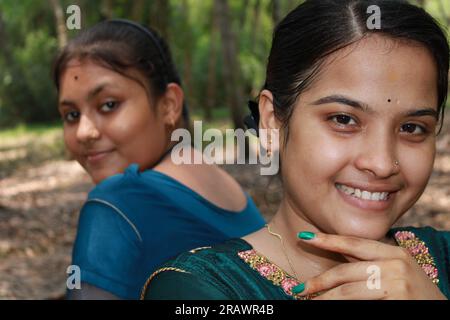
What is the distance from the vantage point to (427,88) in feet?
5.09

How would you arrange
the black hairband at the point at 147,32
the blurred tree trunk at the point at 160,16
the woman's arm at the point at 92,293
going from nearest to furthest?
the woman's arm at the point at 92,293, the black hairband at the point at 147,32, the blurred tree trunk at the point at 160,16

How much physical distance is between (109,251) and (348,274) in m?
0.94

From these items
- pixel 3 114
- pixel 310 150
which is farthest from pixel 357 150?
pixel 3 114

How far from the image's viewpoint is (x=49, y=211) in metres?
8.38

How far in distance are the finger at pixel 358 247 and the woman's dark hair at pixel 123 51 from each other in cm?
129

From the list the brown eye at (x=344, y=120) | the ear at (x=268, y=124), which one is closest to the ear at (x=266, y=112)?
the ear at (x=268, y=124)

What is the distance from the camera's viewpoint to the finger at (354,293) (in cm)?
136

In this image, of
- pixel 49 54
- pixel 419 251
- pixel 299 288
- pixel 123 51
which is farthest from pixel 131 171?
pixel 49 54

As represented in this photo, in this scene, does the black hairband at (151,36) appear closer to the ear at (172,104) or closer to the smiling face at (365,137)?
the ear at (172,104)

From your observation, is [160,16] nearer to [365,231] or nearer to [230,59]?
[230,59]

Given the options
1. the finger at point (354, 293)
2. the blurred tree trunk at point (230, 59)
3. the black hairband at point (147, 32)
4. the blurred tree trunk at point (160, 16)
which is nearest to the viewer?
the finger at point (354, 293)

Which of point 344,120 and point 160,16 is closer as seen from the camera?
point 344,120

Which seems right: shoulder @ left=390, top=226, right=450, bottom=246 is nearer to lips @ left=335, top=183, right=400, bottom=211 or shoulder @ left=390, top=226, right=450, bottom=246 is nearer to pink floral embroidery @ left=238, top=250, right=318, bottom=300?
lips @ left=335, top=183, right=400, bottom=211

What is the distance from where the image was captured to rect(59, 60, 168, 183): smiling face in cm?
240
